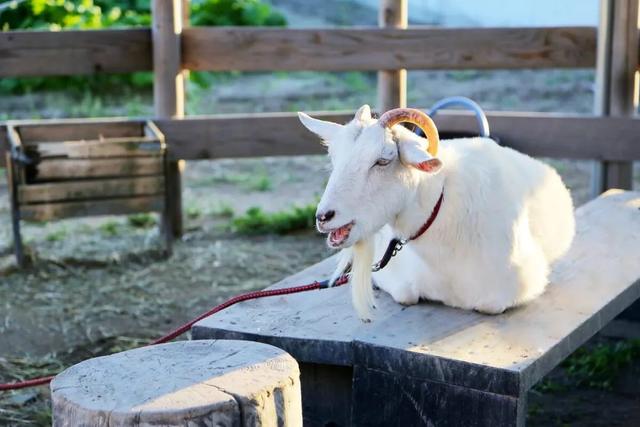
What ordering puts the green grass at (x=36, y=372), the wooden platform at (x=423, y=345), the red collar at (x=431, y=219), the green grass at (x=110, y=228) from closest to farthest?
the wooden platform at (x=423, y=345), the red collar at (x=431, y=219), the green grass at (x=36, y=372), the green grass at (x=110, y=228)

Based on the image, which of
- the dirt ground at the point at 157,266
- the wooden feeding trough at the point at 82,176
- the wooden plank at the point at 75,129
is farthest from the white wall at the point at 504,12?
the wooden feeding trough at the point at 82,176

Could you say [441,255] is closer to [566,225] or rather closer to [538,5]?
[566,225]

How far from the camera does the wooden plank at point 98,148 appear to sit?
6199 millimetres

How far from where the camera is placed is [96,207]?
6391 mm

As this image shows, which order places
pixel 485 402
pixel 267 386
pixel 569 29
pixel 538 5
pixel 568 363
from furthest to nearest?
pixel 538 5, pixel 569 29, pixel 568 363, pixel 485 402, pixel 267 386

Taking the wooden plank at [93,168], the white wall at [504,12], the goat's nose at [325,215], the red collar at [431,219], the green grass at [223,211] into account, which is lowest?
the green grass at [223,211]

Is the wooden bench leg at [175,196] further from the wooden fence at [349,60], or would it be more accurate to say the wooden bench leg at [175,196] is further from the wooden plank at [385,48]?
the wooden plank at [385,48]

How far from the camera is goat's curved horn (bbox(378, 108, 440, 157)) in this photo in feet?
10.4

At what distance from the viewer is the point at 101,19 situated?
11562 mm

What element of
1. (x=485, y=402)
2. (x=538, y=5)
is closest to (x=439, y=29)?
(x=485, y=402)

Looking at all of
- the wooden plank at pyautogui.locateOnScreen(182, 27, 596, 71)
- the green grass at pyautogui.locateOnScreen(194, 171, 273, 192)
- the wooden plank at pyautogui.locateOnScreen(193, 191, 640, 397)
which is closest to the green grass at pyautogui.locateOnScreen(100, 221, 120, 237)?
the wooden plank at pyautogui.locateOnScreen(182, 27, 596, 71)

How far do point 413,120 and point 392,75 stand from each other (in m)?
4.01

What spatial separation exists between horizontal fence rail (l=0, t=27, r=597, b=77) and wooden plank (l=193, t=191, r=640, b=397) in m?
2.92

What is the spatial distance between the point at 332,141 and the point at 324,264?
4.07ft
